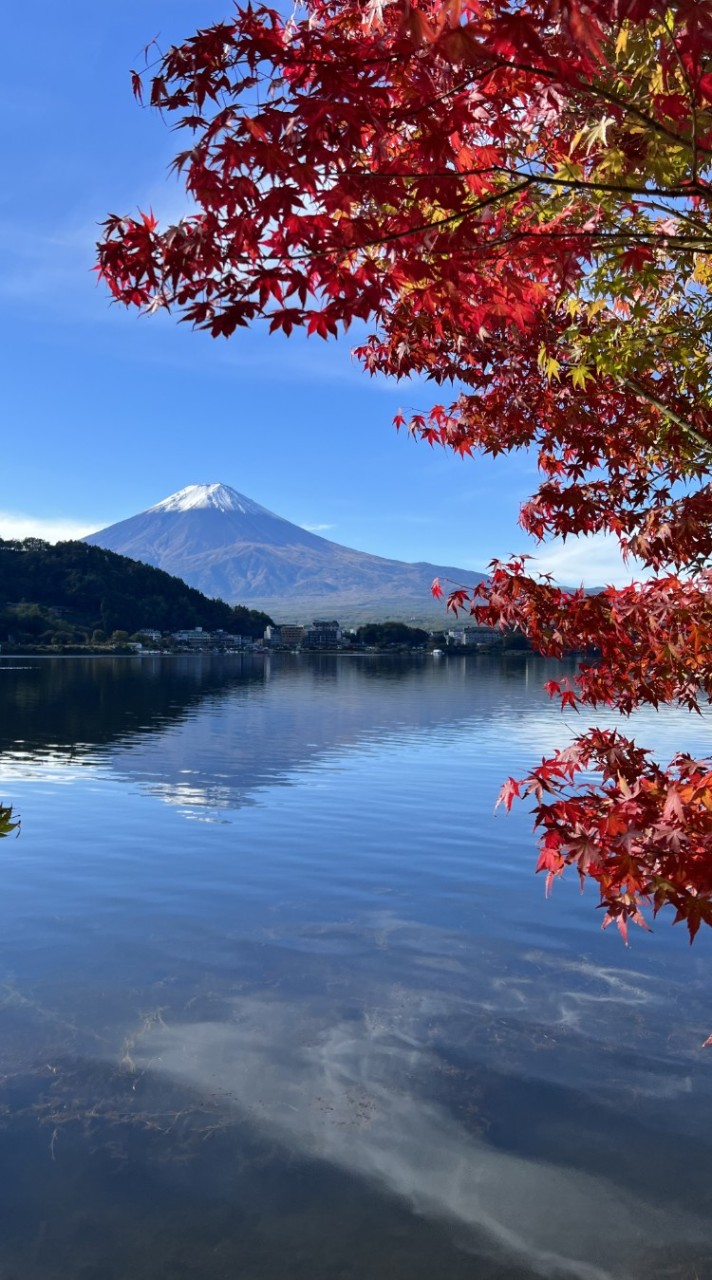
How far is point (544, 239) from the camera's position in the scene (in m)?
5.50

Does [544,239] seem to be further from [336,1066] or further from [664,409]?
[336,1066]

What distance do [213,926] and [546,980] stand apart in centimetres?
522

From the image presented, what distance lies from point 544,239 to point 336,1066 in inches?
309

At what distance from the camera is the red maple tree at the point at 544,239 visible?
435 cm

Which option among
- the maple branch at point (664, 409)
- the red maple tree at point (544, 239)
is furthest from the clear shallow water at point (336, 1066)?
the maple branch at point (664, 409)

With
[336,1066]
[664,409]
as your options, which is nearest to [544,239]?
[664,409]

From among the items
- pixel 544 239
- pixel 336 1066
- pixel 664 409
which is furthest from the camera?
pixel 336 1066

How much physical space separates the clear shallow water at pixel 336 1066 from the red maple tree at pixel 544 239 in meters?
2.81

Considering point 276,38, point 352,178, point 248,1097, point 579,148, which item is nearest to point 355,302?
point 352,178

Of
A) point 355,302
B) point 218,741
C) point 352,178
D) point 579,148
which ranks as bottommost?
point 218,741

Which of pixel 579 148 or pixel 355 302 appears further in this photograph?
pixel 579 148

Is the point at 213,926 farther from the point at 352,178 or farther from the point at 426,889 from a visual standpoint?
the point at 352,178

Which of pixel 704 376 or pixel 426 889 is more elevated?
pixel 704 376

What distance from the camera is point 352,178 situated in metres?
4.48
